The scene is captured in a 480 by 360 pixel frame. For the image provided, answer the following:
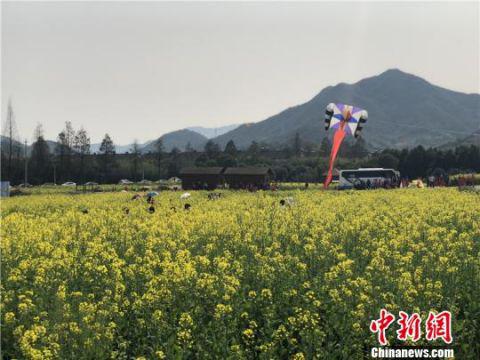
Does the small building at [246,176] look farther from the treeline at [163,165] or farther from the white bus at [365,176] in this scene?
the treeline at [163,165]

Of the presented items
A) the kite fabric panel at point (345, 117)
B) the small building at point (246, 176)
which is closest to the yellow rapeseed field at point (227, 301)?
the kite fabric panel at point (345, 117)

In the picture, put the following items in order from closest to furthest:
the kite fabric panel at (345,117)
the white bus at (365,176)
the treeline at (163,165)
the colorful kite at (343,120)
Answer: the colorful kite at (343,120)
the kite fabric panel at (345,117)
the white bus at (365,176)
the treeline at (163,165)

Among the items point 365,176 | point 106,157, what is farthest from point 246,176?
point 106,157

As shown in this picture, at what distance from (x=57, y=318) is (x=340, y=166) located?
108656 millimetres

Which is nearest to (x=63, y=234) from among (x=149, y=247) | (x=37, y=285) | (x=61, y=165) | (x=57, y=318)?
(x=149, y=247)

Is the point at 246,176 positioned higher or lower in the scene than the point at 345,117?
lower

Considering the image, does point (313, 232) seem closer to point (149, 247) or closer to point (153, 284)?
point (149, 247)

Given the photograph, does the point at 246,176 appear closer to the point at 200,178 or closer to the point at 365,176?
the point at 200,178

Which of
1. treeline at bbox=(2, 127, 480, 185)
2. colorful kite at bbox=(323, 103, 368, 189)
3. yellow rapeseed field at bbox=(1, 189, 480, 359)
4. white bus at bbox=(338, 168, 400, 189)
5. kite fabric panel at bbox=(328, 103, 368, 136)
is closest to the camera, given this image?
yellow rapeseed field at bbox=(1, 189, 480, 359)

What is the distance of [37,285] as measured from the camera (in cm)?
995

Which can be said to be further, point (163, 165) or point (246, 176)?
point (163, 165)

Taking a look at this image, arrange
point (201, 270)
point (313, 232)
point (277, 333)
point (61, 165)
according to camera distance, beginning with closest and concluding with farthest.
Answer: point (277, 333), point (201, 270), point (313, 232), point (61, 165)

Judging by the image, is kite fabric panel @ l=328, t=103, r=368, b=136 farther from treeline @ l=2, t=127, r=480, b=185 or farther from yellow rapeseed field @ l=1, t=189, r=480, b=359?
treeline @ l=2, t=127, r=480, b=185

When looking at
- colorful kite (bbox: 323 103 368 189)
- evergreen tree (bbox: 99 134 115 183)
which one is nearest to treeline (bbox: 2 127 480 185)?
evergreen tree (bbox: 99 134 115 183)
